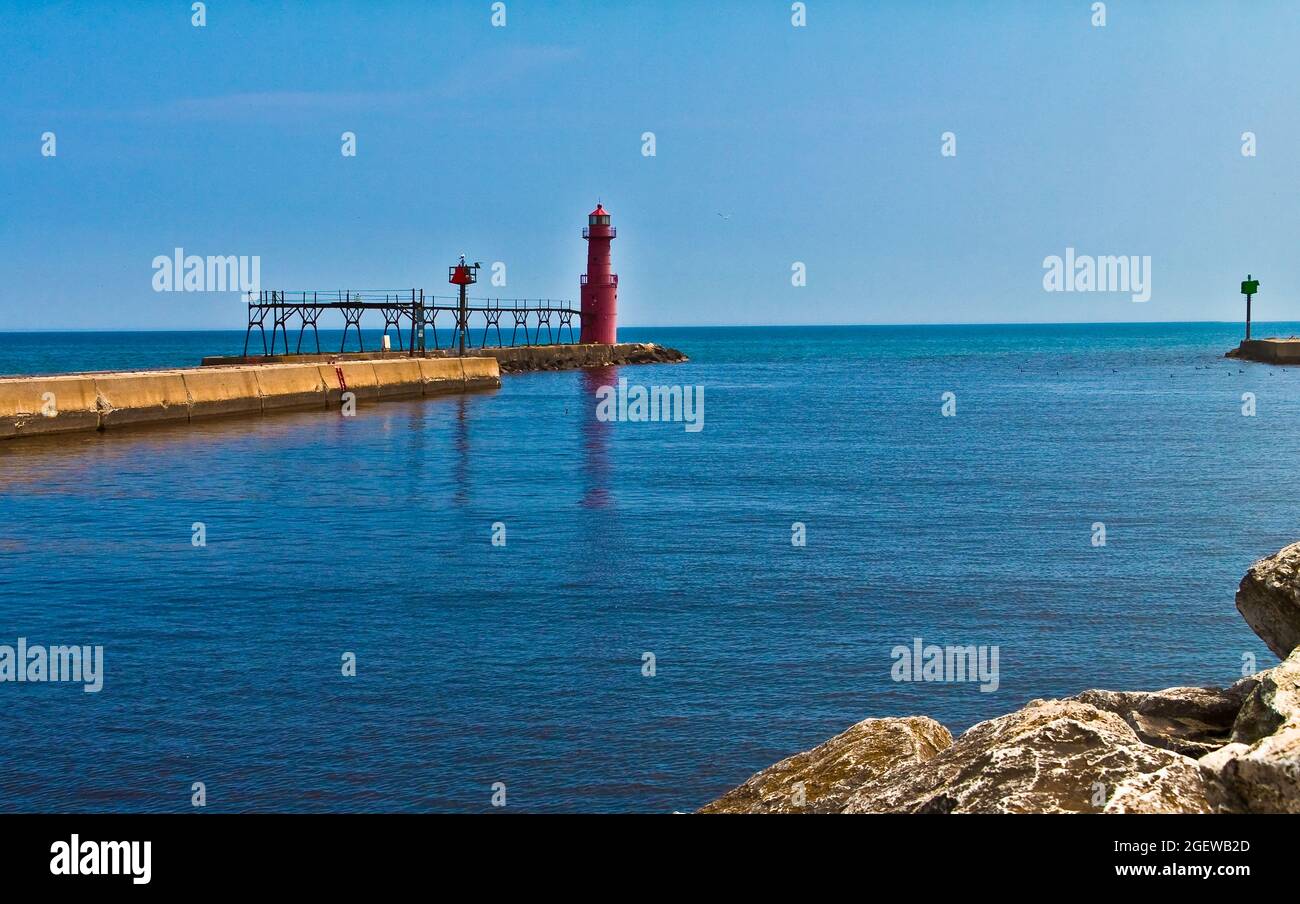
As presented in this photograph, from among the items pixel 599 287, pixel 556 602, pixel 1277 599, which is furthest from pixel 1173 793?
pixel 599 287

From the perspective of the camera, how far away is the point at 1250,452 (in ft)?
97.9

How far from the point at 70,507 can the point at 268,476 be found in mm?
5127

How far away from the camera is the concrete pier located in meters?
83.0

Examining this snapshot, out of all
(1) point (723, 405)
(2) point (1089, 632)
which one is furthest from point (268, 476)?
(1) point (723, 405)

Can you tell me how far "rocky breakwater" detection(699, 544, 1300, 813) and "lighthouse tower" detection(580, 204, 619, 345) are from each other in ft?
225

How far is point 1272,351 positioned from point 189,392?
→ 73.8 metres

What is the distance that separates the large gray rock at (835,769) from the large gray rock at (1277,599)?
2.24 metres

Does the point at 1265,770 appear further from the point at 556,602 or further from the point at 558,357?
the point at 558,357

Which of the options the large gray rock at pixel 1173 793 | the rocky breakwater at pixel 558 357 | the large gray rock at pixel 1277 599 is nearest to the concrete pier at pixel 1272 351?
the rocky breakwater at pixel 558 357

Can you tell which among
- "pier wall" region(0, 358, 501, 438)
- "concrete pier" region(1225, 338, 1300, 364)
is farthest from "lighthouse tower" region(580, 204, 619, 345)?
"concrete pier" region(1225, 338, 1300, 364)

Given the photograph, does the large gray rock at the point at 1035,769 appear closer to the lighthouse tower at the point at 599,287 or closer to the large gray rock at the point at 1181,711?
the large gray rock at the point at 1181,711

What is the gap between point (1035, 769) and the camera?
4.98m

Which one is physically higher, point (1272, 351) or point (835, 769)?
point (1272, 351)
